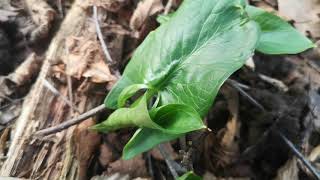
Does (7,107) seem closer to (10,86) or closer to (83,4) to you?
(10,86)

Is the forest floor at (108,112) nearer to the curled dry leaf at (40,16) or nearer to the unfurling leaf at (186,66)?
the curled dry leaf at (40,16)

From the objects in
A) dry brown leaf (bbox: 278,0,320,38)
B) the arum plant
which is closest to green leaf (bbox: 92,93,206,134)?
the arum plant

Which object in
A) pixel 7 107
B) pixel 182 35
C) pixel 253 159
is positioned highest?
pixel 182 35

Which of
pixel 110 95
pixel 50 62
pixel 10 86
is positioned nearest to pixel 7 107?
pixel 10 86

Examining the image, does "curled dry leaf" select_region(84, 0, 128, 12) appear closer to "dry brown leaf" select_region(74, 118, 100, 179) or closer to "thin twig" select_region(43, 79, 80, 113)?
"thin twig" select_region(43, 79, 80, 113)

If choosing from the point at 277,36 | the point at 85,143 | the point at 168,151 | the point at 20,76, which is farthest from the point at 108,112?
the point at 277,36

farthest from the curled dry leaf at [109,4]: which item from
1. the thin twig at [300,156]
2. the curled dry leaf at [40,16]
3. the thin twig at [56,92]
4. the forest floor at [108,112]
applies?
the thin twig at [300,156]
